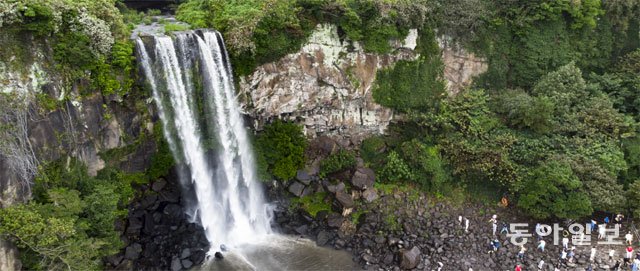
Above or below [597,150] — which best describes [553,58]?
above

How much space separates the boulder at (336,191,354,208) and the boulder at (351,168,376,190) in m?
0.85

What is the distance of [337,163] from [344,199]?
7.12 ft

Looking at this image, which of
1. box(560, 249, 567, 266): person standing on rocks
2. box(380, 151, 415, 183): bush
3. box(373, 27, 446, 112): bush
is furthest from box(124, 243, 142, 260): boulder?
box(560, 249, 567, 266): person standing on rocks

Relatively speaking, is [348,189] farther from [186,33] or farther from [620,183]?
[620,183]

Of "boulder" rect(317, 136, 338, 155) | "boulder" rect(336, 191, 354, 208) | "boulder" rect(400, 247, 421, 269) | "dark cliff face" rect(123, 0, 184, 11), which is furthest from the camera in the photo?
→ "dark cliff face" rect(123, 0, 184, 11)

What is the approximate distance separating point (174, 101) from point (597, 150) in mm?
20653

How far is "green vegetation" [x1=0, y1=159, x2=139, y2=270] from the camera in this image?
13.8m

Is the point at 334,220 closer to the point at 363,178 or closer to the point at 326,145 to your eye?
the point at 363,178

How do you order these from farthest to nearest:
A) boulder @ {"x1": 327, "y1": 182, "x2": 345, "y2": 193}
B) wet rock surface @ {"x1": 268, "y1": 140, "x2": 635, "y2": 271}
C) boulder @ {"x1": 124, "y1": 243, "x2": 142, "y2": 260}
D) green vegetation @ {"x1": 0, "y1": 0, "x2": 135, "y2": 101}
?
1. boulder @ {"x1": 327, "y1": 182, "x2": 345, "y2": 193}
2. wet rock surface @ {"x1": 268, "y1": 140, "x2": 635, "y2": 271}
3. boulder @ {"x1": 124, "y1": 243, "x2": 142, "y2": 260}
4. green vegetation @ {"x1": 0, "y1": 0, "x2": 135, "y2": 101}

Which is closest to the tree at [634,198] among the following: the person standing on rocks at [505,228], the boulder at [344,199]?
the person standing on rocks at [505,228]

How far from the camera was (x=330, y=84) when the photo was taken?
22984mm

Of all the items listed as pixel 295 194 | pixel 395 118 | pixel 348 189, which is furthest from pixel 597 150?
pixel 295 194

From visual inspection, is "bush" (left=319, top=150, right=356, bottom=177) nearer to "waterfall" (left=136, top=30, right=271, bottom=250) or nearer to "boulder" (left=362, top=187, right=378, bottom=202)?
"boulder" (left=362, top=187, right=378, bottom=202)

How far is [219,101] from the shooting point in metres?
20.5
